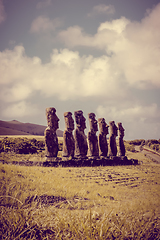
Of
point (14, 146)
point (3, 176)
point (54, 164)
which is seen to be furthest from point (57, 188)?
point (14, 146)

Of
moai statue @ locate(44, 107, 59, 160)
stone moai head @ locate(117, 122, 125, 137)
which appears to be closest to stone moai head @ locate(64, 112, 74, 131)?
moai statue @ locate(44, 107, 59, 160)

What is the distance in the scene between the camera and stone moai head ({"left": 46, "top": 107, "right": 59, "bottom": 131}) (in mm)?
11414

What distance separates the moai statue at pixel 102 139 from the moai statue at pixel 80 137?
7.81 ft

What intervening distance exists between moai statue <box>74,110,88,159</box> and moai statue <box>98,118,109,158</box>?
238 cm

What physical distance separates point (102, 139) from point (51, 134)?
5.33 m

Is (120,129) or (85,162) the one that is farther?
(120,129)

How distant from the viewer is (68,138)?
1220cm

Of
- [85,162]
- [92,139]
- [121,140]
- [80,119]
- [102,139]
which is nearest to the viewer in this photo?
[85,162]

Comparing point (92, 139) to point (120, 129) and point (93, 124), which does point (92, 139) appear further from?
point (120, 129)

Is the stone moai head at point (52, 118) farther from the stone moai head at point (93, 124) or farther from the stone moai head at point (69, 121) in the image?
the stone moai head at point (93, 124)

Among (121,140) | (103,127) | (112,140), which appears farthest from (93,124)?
(121,140)

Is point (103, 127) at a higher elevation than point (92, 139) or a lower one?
higher

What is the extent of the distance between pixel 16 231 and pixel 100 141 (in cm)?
1351

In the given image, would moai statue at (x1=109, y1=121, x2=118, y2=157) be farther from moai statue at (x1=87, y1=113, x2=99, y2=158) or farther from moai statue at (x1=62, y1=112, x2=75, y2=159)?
moai statue at (x1=62, y1=112, x2=75, y2=159)
